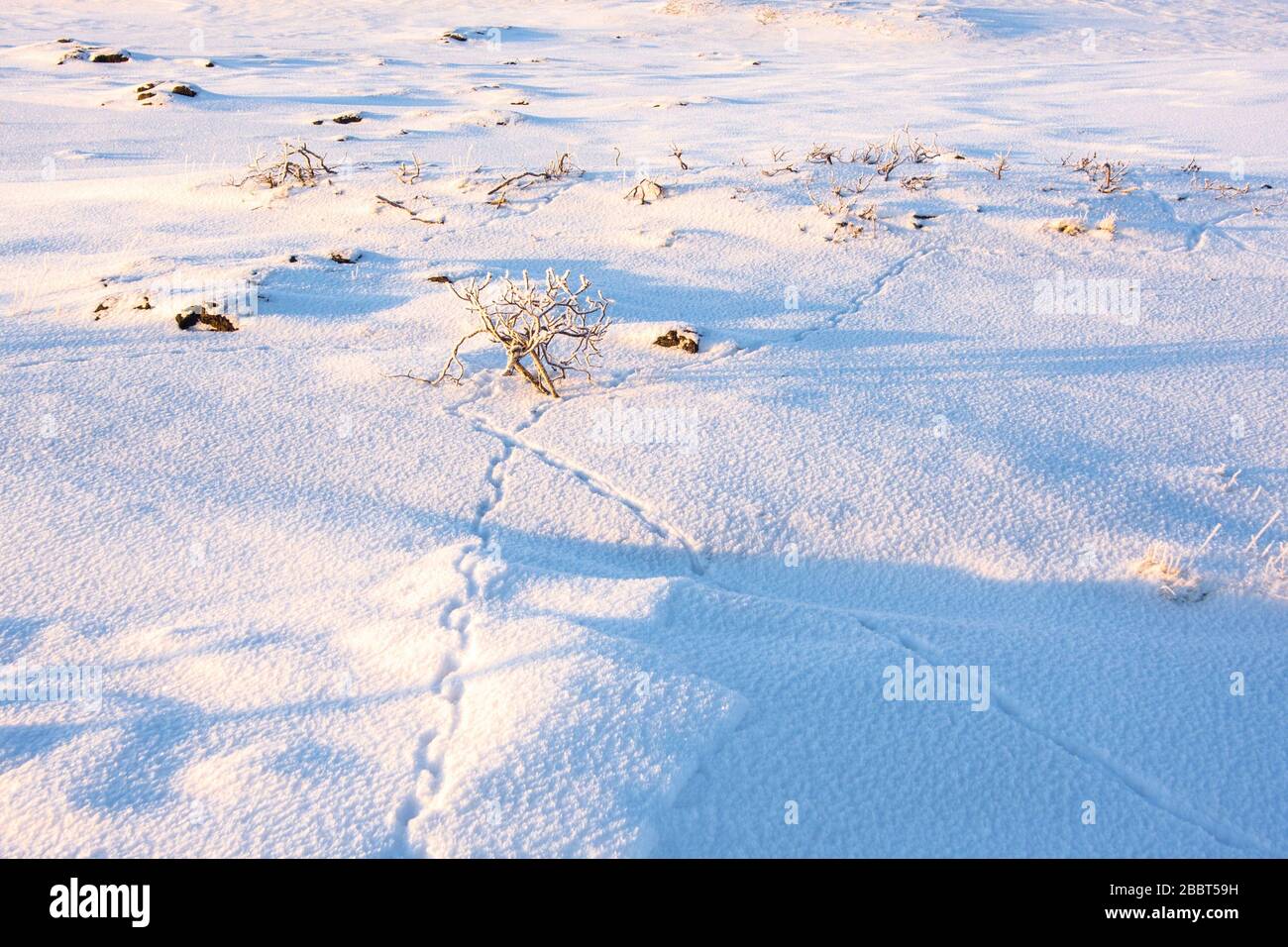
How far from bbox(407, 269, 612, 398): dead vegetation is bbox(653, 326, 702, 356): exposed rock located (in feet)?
0.72

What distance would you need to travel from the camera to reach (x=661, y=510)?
7.77ft

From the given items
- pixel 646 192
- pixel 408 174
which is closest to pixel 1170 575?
pixel 646 192

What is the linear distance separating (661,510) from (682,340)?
1.00 meters

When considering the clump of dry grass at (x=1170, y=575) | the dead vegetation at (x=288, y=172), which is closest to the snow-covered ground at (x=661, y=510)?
the clump of dry grass at (x=1170, y=575)

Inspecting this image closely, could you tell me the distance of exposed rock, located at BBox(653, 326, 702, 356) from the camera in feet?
10.4

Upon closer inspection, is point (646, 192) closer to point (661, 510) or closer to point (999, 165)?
point (999, 165)

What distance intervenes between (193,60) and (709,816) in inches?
383

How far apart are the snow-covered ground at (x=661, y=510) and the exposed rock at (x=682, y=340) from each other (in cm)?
5

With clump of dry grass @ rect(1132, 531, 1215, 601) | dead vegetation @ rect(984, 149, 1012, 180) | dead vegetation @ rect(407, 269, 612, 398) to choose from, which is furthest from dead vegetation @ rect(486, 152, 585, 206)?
clump of dry grass @ rect(1132, 531, 1215, 601)

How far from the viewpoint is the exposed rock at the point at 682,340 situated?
125 inches

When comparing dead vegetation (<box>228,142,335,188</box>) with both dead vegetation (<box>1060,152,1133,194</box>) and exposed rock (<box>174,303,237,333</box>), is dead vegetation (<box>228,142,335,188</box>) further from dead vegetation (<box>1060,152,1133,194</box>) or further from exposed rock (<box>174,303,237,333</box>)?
dead vegetation (<box>1060,152,1133,194</box>)

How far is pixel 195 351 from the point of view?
10.3ft

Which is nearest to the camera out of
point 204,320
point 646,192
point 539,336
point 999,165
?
point 539,336
